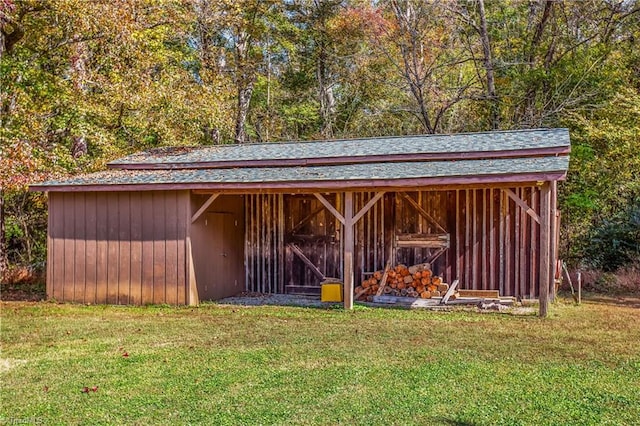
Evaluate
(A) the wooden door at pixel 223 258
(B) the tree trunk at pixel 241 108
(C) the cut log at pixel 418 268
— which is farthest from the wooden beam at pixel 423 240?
(B) the tree trunk at pixel 241 108

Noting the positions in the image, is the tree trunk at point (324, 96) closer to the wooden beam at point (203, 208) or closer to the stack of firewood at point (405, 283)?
the stack of firewood at point (405, 283)

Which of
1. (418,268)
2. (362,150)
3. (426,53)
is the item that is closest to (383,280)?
(418,268)

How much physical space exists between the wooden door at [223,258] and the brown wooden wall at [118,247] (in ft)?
2.18

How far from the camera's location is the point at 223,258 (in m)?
11.5

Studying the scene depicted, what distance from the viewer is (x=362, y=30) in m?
22.0

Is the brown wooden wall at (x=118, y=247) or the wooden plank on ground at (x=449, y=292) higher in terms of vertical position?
the brown wooden wall at (x=118, y=247)

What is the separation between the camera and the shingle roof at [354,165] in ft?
30.2

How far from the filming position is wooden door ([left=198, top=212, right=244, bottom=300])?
10.9 metres

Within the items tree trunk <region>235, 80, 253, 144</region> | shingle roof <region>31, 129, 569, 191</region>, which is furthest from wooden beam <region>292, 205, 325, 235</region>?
tree trunk <region>235, 80, 253, 144</region>

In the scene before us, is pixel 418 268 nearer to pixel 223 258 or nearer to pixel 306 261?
pixel 306 261

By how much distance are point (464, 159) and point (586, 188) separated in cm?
632

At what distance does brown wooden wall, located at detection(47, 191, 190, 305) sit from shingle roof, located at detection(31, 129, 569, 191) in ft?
1.25

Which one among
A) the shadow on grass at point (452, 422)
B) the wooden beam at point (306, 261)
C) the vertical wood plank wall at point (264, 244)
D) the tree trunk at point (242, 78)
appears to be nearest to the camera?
the shadow on grass at point (452, 422)

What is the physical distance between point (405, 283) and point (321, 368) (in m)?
5.25
